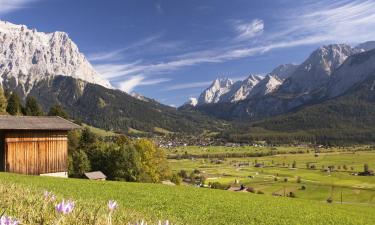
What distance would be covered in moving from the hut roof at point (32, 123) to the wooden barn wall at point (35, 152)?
116 cm

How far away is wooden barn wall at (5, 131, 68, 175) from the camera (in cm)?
4447

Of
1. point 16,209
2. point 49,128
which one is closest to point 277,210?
point 16,209

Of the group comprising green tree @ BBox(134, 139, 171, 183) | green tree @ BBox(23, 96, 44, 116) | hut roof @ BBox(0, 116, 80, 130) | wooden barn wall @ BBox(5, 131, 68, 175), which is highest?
green tree @ BBox(23, 96, 44, 116)

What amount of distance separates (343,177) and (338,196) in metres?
50.9

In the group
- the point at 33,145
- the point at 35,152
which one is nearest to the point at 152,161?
the point at 35,152

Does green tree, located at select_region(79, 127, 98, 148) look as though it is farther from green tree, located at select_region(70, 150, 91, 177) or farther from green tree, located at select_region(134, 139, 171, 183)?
green tree, located at select_region(70, 150, 91, 177)

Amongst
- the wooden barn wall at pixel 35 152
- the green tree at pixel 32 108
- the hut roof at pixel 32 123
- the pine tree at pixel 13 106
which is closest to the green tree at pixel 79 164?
the pine tree at pixel 13 106

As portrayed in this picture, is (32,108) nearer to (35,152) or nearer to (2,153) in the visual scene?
(35,152)

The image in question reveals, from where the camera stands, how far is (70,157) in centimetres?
7625

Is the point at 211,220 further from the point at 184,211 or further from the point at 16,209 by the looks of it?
the point at 16,209

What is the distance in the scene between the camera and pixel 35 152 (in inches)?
1807

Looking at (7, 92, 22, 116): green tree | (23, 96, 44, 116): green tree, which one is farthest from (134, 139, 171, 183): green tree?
(7, 92, 22, 116): green tree

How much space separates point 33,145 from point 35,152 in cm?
87

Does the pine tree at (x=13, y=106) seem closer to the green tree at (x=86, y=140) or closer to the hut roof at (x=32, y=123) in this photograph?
the green tree at (x=86, y=140)
